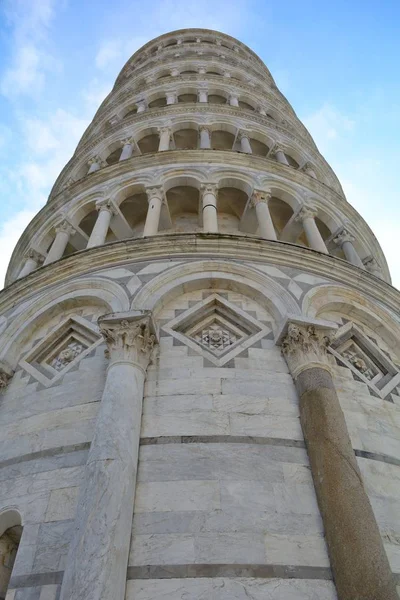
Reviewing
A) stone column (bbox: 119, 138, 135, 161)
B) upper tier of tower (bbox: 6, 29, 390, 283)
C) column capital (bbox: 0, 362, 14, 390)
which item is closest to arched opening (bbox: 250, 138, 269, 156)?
upper tier of tower (bbox: 6, 29, 390, 283)

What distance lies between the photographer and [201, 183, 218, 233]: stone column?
30.2 feet

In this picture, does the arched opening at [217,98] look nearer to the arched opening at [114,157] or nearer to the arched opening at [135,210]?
the arched opening at [114,157]

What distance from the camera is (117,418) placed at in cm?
495

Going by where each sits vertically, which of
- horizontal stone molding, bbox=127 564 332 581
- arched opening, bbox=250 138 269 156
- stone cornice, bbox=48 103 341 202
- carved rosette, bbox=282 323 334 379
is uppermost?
stone cornice, bbox=48 103 341 202

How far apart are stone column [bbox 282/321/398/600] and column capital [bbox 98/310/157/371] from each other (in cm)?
184

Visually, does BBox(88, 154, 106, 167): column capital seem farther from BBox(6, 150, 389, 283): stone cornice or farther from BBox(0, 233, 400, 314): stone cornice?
BBox(0, 233, 400, 314): stone cornice

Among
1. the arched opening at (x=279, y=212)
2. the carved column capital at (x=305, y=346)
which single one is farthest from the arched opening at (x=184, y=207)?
the carved column capital at (x=305, y=346)

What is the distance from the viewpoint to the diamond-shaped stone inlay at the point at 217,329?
633 cm

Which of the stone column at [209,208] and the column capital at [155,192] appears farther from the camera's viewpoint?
the column capital at [155,192]

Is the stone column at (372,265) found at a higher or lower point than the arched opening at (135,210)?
lower

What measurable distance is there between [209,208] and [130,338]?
4.54 metres

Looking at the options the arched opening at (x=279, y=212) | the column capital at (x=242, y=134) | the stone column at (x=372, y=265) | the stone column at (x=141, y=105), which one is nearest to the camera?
the stone column at (x=372, y=265)

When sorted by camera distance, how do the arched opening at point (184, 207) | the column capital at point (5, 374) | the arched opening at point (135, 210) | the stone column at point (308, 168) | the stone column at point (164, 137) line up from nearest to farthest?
the column capital at point (5, 374) → the arched opening at point (135, 210) → the arched opening at point (184, 207) → the stone column at point (164, 137) → the stone column at point (308, 168)

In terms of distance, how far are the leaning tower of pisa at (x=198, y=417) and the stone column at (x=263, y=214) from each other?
0.04m
